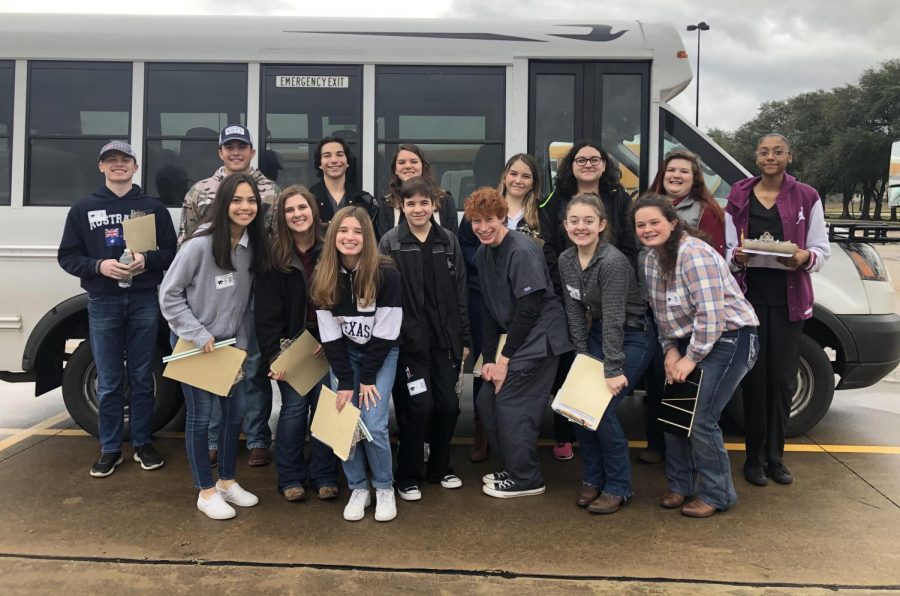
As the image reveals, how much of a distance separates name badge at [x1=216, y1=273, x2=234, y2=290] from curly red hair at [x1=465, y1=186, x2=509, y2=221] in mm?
1297

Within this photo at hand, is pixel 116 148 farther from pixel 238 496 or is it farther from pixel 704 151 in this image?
pixel 704 151

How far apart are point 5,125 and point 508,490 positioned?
→ 4008mm

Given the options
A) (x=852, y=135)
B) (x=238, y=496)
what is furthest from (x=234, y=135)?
(x=852, y=135)

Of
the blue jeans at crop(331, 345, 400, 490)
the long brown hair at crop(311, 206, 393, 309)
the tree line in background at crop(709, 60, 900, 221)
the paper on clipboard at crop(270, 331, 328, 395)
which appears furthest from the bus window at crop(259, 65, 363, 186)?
the tree line in background at crop(709, 60, 900, 221)

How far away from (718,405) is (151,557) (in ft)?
9.57

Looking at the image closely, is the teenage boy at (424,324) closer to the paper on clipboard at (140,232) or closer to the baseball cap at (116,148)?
the paper on clipboard at (140,232)

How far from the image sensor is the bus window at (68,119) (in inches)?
181

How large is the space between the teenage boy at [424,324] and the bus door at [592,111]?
49.4 inches

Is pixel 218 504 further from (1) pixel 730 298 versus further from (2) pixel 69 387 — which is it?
(1) pixel 730 298

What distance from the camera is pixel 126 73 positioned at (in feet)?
15.1

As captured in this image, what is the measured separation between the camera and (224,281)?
3611mm

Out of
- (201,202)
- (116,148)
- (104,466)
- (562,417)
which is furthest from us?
(562,417)

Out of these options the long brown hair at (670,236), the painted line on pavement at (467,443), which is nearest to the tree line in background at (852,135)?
the painted line on pavement at (467,443)

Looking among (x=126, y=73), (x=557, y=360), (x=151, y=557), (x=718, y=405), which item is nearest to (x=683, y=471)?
(x=718, y=405)
